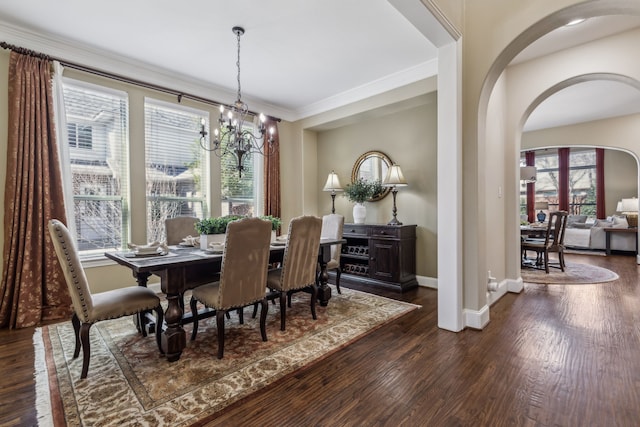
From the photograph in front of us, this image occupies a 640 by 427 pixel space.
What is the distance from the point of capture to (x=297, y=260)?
9.09 feet

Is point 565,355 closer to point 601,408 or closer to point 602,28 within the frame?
point 601,408

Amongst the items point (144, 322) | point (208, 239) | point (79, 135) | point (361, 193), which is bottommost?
point (144, 322)

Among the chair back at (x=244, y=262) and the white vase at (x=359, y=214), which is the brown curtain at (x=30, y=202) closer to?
the chair back at (x=244, y=262)

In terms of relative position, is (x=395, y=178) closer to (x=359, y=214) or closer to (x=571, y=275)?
(x=359, y=214)

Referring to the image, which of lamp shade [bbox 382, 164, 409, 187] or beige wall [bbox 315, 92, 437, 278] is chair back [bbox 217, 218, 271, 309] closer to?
lamp shade [bbox 382, 164, 409, 187]

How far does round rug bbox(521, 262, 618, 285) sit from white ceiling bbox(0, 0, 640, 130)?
3032 millimetres

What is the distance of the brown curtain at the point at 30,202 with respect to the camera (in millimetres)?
2920

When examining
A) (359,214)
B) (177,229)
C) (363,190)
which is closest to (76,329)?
(177,229)

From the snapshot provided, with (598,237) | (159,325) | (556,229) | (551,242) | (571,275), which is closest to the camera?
(159,325)

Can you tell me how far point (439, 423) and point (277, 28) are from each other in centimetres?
336

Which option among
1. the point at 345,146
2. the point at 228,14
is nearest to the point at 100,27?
the point at 228,14

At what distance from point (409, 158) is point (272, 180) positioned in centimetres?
220

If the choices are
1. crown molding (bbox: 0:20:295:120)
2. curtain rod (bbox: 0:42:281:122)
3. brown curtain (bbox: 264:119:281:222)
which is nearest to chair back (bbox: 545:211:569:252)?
brown curtain (bbox: 264:119:281:222)

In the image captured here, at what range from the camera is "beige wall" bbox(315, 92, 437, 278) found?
Result: 13.8ft
